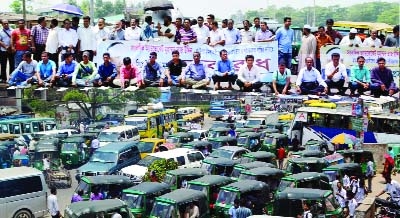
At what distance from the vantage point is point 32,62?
2167 centimetres

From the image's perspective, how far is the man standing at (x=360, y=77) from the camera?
784 inches

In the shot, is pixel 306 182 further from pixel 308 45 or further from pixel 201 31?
pixel 201 31

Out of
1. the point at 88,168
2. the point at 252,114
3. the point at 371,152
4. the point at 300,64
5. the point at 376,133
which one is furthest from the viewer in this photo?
the point at 252,114

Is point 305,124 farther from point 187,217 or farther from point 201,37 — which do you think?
point 187,217

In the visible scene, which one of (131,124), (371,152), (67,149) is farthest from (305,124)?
(67,149)

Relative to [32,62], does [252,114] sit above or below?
below

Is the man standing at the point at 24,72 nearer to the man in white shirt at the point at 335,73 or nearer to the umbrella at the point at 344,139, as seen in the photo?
the man in white shirt at the point at 335,73

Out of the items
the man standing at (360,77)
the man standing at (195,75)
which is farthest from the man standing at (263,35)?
the man standing at (360,77)

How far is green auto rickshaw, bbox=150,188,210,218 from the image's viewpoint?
1678 cm

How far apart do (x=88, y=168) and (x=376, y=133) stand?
39.0 ft

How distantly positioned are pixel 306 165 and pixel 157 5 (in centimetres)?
1114

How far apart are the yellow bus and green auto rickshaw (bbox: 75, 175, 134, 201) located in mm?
12234

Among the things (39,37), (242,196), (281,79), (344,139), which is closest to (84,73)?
(39,37)

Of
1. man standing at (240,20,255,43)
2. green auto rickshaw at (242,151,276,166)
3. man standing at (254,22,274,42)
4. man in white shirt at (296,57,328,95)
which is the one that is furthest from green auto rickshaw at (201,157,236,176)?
man in white shirt at (296,57,328,95)
